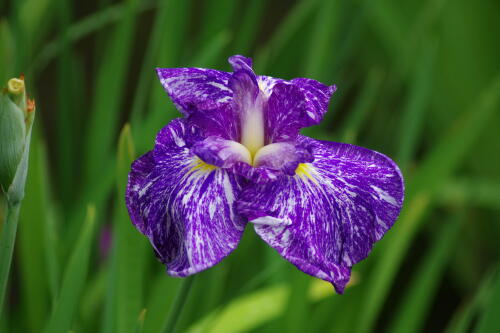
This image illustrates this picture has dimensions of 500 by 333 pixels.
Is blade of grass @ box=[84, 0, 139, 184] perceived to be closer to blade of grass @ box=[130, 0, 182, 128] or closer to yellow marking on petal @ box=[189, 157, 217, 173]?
blade of grass @ box=[130, 0, 182, 128]

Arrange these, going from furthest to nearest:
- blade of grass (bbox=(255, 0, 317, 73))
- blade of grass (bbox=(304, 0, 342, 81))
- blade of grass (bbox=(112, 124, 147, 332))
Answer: blade of grass (bbox=(255, 0, 317, 73)) < blade of grass (bbox=(304, 0, 342, 81)) < blade of grass (bbox=(112, 124, 147, 332))

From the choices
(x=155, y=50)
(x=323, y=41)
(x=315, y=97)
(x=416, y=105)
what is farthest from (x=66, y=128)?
(x=315, y=97)

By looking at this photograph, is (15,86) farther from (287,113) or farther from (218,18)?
(218,18)

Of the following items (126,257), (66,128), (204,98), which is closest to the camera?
(204,98)

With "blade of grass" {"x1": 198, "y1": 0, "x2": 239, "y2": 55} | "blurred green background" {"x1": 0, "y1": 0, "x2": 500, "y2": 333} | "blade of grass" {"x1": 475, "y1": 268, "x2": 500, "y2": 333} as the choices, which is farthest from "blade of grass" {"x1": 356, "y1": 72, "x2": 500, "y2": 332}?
"blade of grass" {"x1": 198, "y1": 0, "x2": 239, "y2": 55}

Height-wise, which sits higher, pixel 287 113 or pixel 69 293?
pixel 287 113
